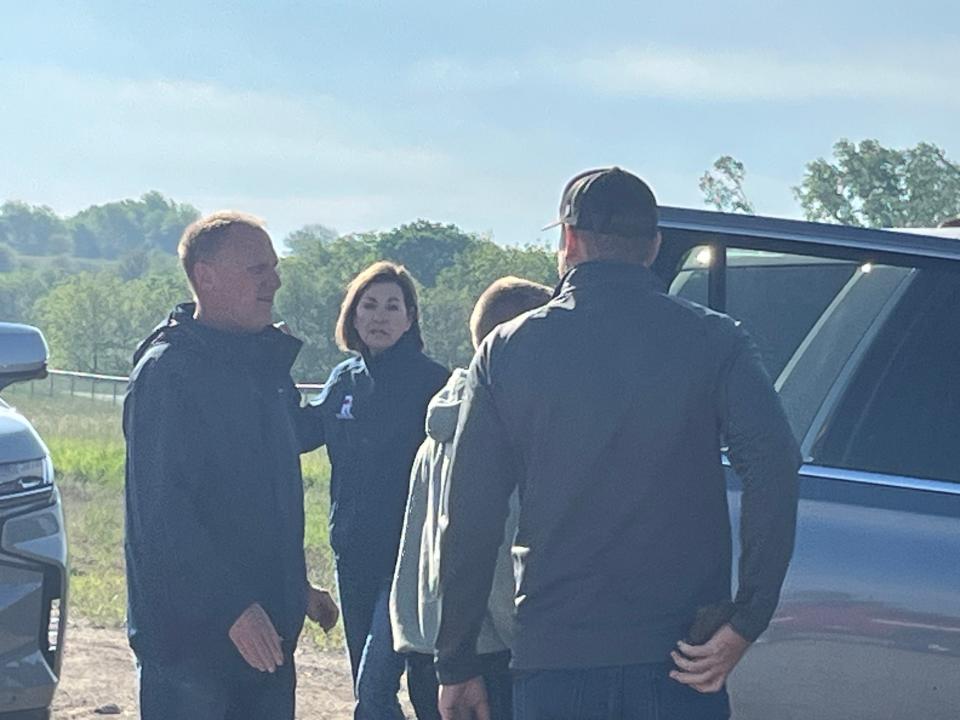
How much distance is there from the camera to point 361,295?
543 cm

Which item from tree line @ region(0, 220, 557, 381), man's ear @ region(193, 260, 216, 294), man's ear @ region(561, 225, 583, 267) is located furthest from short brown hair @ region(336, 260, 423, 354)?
tree line @ region(0, 220, 557, 381)

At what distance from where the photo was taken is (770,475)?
2.84 meters

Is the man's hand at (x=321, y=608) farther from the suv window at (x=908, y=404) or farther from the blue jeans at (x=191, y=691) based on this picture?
the suv window at (x=908, y=404)

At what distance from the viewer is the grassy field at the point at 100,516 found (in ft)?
30.5

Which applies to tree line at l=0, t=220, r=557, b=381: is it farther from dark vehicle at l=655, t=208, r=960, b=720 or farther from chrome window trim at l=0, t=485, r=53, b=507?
A: dark vehicle at l=655, t=208, r=960, b=720

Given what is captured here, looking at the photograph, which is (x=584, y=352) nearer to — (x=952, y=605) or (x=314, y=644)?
(x=952, y=605)

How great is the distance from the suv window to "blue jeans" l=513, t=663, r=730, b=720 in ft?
2.13

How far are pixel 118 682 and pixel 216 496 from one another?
3519mm

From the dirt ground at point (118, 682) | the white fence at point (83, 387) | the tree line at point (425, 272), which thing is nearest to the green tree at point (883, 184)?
the tree line at point (425, 272)

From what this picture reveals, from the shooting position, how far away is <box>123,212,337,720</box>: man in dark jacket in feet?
12.0

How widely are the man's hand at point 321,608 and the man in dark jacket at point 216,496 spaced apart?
0.90 ft

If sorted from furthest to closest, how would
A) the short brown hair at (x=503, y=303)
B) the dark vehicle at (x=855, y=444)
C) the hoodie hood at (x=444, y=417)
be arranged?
1. the short brown hair at (x=503, y=303)
2. the hoodie hood at (x=444, y=417)
3. the dark vehicle at (x=855, y=444)

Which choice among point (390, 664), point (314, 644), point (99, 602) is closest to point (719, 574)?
point (390, 664)

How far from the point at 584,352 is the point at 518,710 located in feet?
2.17
